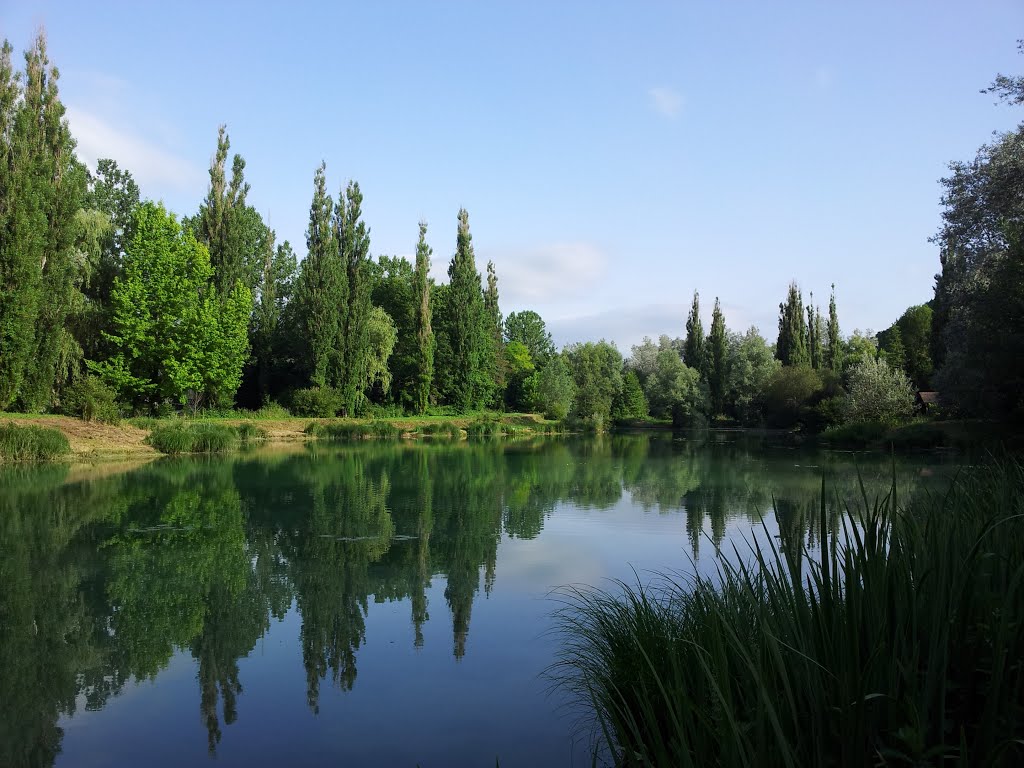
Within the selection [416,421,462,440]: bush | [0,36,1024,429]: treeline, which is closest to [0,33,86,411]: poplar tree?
[0,36,1024,429]: treeline

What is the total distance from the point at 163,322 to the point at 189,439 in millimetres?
10206

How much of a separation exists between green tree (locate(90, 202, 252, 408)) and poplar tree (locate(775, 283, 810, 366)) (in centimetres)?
4160

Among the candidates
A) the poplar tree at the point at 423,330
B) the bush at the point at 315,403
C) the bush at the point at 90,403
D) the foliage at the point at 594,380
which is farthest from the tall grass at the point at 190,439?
the foliage at the point at 594,380

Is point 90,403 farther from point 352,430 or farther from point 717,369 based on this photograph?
point 717,369

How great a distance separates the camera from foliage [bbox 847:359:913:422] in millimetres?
33719

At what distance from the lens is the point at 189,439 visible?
25641mm

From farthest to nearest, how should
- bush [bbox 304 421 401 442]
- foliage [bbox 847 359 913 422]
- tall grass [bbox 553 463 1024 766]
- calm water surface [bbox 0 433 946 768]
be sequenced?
bush [bbox 304 421 401 442] < foliage [bbox 847 359 913 422] < calm water surface [bbox 0 433 946 768] < tall grass [bbox 553 463 1024 766]

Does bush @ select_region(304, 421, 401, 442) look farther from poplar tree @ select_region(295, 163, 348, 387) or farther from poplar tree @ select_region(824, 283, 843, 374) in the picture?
poplar tree @ select_region(824, 283, 843, 374)

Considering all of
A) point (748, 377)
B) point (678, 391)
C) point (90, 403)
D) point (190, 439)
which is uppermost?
point (748, 377)

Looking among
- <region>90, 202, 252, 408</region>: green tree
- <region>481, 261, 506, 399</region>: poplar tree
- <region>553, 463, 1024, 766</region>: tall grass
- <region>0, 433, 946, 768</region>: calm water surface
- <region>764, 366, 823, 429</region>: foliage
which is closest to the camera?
<region>553, 463, 1024, 766</region>: tall grass

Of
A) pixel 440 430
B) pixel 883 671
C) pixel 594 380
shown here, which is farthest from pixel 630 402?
pixel 883 671

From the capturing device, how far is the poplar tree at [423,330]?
4806cm

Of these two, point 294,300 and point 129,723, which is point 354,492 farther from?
point 294,300

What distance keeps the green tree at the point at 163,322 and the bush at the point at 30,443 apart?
35.7 feet
